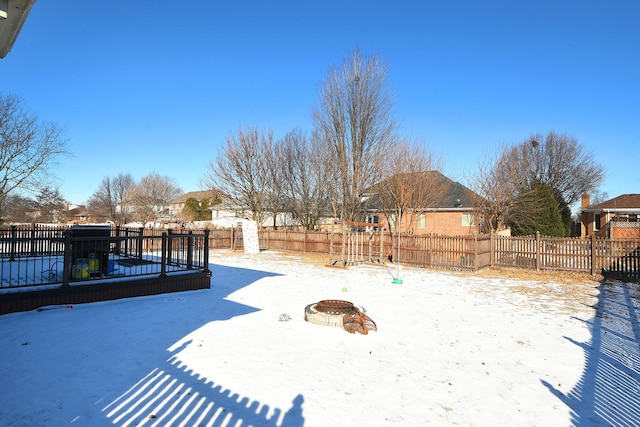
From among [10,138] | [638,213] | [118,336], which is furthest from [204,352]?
[638,213]

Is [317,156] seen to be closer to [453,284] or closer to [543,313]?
[453,284]

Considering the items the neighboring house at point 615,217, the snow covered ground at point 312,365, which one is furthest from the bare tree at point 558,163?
the snow covered ground at point 312,365

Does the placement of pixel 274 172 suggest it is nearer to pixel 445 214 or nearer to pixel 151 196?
pixel 445 214

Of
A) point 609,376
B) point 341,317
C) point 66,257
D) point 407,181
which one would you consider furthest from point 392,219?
point 66,257

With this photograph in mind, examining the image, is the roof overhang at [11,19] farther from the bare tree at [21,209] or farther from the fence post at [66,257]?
the bare tree at [21,209]

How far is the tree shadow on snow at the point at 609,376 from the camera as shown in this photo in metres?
3.90

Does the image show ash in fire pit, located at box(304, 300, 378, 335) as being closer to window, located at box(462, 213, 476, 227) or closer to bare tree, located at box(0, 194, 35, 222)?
window, located at box(462, 213, 476, 227)

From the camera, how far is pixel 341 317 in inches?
279

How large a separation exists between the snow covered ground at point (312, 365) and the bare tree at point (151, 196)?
50861 millimetres

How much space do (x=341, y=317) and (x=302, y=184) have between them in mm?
24374

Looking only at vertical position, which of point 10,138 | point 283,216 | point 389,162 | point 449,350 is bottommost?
point 449,350

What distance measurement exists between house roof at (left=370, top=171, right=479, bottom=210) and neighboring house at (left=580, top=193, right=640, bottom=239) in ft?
47.6

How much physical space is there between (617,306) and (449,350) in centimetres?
660

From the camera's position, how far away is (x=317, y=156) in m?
28.3
